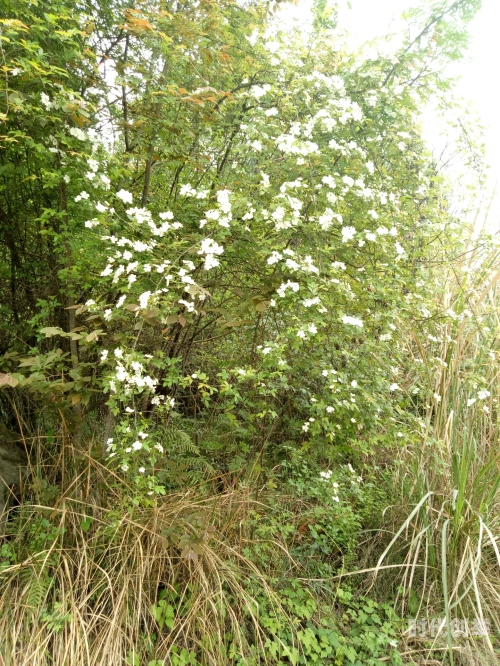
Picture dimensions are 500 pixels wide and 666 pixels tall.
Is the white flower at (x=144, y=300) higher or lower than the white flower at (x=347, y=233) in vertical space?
lower

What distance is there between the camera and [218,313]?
2.48m

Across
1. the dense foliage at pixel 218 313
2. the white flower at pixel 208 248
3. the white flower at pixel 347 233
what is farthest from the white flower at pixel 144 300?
the white flower at pixel 347 233

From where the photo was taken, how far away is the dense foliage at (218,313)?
75.4 inches

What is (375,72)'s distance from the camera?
240 cm

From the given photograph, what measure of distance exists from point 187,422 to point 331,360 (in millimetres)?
1171

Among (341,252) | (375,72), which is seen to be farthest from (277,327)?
(375,72)

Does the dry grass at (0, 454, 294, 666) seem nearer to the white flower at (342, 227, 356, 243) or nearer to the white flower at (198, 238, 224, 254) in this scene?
the white flower at (198, 238, 224, 254)

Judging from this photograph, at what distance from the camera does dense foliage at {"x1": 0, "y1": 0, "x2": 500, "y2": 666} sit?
6.28 ft

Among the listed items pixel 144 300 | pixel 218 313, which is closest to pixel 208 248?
pixel 144 300

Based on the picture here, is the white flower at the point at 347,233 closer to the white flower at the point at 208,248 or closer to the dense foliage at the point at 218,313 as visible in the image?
the dense foliage at the point at 218,313

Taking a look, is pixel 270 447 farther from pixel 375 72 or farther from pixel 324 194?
pixel 375 72

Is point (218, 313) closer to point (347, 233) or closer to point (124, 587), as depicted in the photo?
point (347, 233)

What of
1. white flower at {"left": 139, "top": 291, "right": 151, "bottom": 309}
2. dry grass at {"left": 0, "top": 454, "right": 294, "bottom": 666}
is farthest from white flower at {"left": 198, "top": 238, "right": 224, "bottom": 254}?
dry grass at {"left": 0, "top": 454, "right": 294, "bottom": 666}

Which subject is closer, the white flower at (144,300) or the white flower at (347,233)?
the white flower at (144,300)
